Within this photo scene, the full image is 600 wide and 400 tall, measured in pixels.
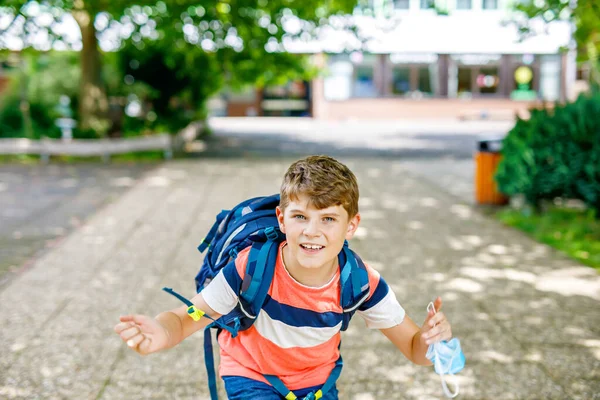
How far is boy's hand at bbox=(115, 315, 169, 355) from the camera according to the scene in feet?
6.81

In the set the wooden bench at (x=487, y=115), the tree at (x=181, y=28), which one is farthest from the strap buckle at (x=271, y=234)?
the wooden bench at (x=487, y=115)

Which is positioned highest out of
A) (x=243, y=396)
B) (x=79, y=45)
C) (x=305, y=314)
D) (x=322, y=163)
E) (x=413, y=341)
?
(x=79, y=45)

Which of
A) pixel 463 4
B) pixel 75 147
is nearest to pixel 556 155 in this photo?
pixel 75 147

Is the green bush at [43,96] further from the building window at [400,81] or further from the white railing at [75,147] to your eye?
the building window at [400,81]

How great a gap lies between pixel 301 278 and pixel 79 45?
53.8 feet

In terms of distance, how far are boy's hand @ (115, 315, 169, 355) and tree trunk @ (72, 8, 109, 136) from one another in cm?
1494

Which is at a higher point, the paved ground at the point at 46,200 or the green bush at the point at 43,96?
the green bush at the point at 43,96

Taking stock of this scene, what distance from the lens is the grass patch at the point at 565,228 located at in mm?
7000

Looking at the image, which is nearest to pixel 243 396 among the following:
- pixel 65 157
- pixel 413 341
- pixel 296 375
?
pixel 296 375

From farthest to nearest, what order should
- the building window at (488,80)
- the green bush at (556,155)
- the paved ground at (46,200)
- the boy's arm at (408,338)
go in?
the building window at (488,80) < the green bush at (556,155) < the paved ground at (46,200) < the boy's arm at (408,338)

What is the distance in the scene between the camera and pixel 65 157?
1573 centimetres

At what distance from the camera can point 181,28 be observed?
591 inches

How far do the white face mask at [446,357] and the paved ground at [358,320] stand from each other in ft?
5.33

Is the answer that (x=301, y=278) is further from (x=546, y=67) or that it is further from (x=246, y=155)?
(x=546, y=67)
